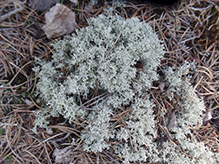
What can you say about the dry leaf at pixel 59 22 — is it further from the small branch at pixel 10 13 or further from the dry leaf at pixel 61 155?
the dry leaf at pixel 61 155

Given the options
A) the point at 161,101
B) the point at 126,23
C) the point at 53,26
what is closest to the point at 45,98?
the point at 53,26

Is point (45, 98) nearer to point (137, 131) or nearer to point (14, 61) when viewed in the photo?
point (14, 61)

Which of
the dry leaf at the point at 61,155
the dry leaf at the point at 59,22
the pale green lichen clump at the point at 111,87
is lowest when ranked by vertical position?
the dry leaf at the point at 61,155

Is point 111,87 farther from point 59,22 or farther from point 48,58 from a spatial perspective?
point 59,22

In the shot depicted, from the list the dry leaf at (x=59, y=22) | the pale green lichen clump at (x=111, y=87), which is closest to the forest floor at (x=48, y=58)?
the dry leaf at (x=59, y=22)

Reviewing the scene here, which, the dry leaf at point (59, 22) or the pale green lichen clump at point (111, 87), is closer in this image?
the pale green lichen clump at point (111, 87)

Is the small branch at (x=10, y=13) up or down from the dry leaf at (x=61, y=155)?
up

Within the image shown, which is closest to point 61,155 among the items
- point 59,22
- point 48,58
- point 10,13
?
point 48,58
